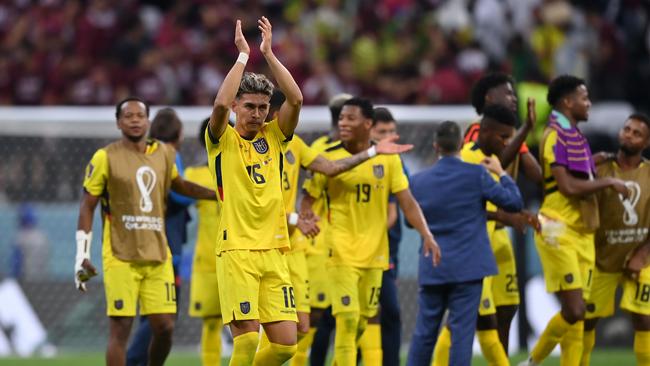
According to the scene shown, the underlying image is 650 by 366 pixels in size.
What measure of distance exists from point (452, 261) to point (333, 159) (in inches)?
59.4

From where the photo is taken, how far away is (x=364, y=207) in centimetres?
1111

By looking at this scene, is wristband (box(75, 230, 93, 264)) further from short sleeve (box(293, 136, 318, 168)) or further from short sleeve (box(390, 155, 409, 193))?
short sleeve (box(390, 155, 409, 193))

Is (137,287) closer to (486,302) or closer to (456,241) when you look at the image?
(456,241)

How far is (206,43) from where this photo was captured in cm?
2067

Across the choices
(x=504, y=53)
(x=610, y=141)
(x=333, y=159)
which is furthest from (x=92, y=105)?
(x=333, y=159)

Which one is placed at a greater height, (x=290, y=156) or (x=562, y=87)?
(x=562, y=87)

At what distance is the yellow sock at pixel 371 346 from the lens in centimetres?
1146

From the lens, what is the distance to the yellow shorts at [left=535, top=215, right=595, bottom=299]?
11414 millimetres

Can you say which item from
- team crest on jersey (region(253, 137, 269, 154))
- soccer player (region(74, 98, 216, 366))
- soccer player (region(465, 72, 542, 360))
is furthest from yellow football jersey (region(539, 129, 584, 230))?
soccer player (region(74, 98, 216, 366))


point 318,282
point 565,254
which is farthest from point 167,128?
point 565,254

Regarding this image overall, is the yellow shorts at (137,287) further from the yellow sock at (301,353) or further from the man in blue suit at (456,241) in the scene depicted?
the man in blue suit at (456,241)

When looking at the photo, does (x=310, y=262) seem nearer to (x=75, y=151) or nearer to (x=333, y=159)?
(x=333, y=159)

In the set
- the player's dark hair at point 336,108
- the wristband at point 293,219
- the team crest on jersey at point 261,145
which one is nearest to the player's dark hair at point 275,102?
the player's dark hair at point 336,108

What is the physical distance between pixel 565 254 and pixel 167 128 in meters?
3.80
